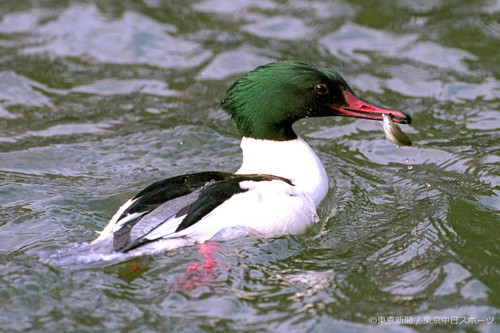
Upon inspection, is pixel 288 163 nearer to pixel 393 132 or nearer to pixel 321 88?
pixel 321 88

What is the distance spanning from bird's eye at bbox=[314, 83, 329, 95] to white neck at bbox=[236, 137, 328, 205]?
477mm

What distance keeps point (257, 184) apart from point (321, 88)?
3.42 ft

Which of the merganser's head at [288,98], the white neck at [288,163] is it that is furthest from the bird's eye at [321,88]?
the white neck at [288,163]

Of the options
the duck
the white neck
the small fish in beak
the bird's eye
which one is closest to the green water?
the duck

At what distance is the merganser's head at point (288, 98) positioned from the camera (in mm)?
6324

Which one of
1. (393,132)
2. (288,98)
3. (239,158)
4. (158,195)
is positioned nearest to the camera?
(158,195)

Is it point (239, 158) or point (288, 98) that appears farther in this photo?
point (239, 158)

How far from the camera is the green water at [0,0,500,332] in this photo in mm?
4867

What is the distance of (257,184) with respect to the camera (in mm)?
5844

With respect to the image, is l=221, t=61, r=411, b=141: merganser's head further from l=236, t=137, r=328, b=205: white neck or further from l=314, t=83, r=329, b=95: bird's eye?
l=236, t=137, r=328, b=205: white neck

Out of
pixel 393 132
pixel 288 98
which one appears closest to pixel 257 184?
pixel 288 98

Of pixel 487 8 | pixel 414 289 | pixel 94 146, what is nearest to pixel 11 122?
pixel 94 146

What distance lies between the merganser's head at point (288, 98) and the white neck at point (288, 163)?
109 millimetres

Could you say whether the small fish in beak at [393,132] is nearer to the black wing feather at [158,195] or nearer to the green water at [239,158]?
the green water at [239,158]
